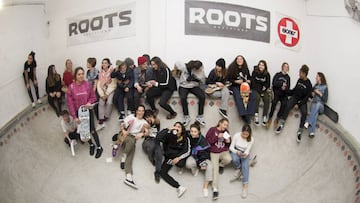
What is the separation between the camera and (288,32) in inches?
360

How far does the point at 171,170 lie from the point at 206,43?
274 cm

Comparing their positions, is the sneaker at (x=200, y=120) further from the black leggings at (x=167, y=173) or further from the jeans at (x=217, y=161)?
the black leggings at (x=167, y=173)

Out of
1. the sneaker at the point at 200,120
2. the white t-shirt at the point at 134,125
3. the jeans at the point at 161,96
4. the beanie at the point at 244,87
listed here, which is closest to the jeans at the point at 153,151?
the white t-shirt at the point at 134,125

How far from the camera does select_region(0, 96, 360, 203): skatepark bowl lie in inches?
280

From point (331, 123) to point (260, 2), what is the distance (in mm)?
2934

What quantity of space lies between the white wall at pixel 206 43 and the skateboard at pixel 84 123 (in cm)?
168

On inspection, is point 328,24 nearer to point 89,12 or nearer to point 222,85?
point 222,85

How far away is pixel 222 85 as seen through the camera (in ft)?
25.6

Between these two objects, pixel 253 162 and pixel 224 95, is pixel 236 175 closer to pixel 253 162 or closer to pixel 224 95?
pixel 253 162

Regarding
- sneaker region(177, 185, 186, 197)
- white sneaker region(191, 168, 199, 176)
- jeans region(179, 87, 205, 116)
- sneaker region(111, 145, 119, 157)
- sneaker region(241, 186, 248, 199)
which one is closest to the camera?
sneaker region(177, 185, 186, 197)

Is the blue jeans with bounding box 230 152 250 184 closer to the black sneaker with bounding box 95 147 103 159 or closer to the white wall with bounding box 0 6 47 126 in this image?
the black sneaker with bounding box 95 147 103 159

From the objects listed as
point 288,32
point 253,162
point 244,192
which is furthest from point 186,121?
point 288,32

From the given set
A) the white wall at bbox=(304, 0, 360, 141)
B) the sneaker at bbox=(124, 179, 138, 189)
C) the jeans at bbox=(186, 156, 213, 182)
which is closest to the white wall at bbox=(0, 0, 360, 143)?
the white wall at bbox=(304, 0, 360, 141)

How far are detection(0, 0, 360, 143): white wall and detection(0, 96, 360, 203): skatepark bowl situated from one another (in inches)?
27.4
